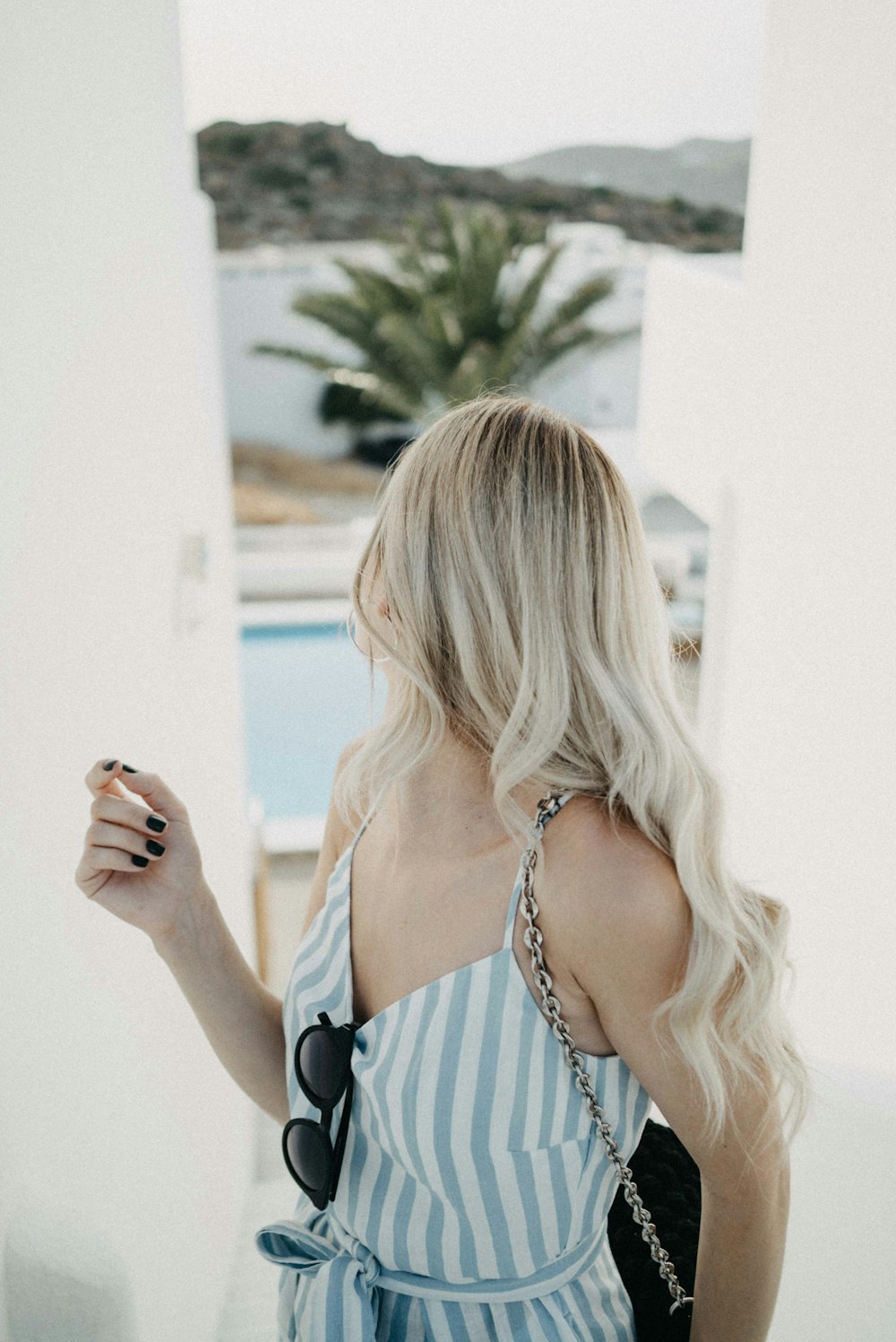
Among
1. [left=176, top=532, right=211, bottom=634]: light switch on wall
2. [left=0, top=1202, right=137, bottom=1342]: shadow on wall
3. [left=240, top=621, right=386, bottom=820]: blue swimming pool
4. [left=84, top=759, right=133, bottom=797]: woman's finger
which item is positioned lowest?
[left=240, top=621, right=386, bottom=820]: blue swimming pool

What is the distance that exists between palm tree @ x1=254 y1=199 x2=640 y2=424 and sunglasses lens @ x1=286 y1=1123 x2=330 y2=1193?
13046mm

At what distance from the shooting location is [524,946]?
48.4 inches

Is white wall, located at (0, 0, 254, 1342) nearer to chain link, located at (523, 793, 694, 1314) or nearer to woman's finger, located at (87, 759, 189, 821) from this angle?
woman's finger, located at (87, 759, 189, 821)

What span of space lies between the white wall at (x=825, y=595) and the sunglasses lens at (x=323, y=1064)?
1069mm

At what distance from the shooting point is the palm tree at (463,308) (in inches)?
574

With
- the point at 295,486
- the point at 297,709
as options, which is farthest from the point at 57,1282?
the point at 295,486

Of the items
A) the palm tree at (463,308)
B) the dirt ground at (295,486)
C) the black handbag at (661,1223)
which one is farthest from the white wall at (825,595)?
the dirt ground at (295,486)

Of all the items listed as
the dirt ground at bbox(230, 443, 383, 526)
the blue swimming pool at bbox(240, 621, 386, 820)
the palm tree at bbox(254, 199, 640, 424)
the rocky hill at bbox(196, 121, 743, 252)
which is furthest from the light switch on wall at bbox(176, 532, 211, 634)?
the rocky hill at bbox(196, 121, 743, 252)

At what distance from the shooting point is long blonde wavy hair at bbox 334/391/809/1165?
4.00 ft

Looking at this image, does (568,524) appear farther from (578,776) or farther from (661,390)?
(661,390)

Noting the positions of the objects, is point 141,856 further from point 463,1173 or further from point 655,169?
point 655,169

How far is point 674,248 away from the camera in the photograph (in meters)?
26.5

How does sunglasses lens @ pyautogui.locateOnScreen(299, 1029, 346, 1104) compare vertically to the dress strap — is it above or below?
below

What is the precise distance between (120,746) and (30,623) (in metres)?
0.56
